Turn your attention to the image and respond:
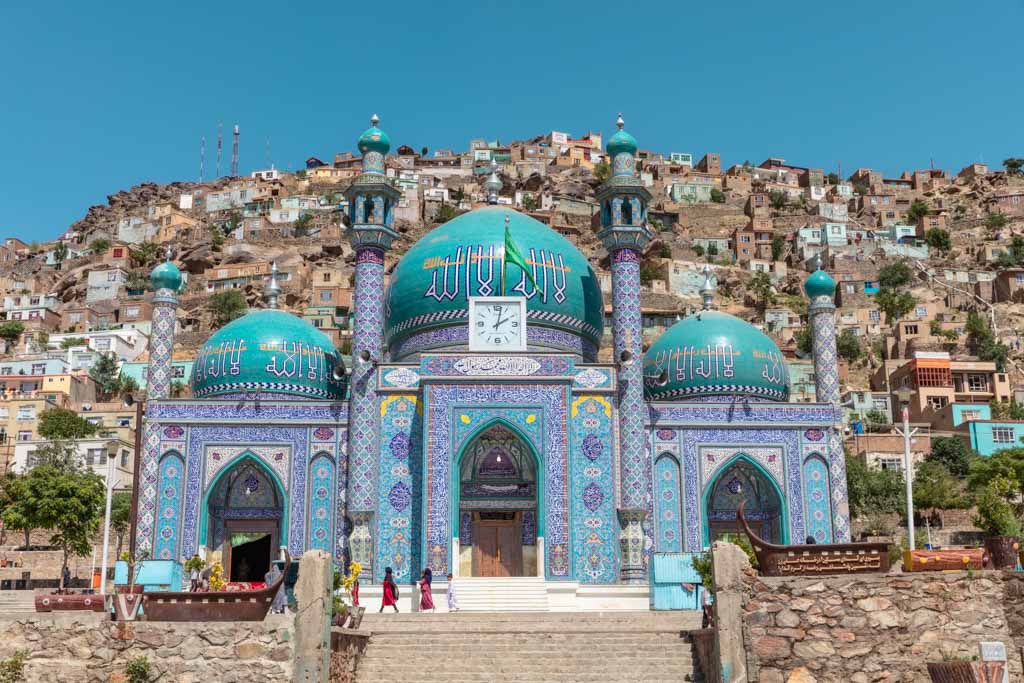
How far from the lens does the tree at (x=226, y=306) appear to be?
230 ft

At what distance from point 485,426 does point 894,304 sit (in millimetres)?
50426

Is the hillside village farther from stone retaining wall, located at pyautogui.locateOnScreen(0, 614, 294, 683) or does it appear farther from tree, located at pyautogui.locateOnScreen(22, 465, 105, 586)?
stone retaining wall, located at pyautogui.locateOnScreen(0, 614, 294, 683)

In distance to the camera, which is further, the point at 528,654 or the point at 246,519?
the point at 246,519

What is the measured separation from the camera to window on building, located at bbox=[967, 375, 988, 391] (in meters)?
59.1

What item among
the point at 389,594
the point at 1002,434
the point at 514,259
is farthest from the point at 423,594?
the point at 1002,434

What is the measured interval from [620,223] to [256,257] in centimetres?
5537

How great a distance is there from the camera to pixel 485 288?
87.4 feet

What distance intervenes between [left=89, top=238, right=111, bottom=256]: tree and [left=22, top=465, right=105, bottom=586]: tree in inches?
2222

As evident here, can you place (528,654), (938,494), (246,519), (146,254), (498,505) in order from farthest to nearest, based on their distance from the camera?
1. (146,254)
2. (938,494)
3. (246,519)
4. (498,505)
5. (528,654)

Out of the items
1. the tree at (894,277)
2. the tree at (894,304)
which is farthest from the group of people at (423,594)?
the tree at (894,277)

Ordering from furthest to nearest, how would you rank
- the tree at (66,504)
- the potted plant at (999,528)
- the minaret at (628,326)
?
1. the tree at (66,504)
2. the minaret at (628,326)
3. the potted plant at (999,528)

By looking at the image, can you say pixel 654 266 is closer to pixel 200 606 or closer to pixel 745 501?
pixel 745 501

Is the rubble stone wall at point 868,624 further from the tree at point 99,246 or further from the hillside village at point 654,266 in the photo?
the tree at point 99,246

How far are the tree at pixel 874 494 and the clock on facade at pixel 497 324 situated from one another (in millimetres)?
20058
